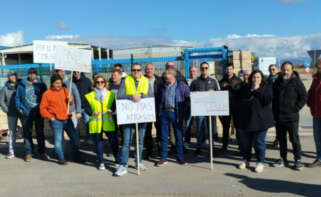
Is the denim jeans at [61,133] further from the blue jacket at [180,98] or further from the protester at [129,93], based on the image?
the blue jacket at [180,98]

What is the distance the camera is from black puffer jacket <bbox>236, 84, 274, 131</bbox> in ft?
16.7

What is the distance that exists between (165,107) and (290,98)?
7.45 ft

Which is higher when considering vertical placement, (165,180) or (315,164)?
(315,164)

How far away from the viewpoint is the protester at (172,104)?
570 cm

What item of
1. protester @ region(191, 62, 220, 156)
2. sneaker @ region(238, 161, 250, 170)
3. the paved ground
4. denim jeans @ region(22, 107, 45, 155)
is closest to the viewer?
the paved ground

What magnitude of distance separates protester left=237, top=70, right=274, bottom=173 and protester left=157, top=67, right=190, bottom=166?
1.10m

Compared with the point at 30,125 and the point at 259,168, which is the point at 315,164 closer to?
the point at 259,168

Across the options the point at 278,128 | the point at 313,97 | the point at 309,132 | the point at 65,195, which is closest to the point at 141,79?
the point at 65,195

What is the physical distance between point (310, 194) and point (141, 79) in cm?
325

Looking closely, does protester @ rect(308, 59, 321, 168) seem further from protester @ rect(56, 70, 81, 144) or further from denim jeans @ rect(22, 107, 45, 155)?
denim jeans @ rect(22, 107, 45, 155)

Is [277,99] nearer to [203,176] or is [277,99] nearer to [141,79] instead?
[203,176]

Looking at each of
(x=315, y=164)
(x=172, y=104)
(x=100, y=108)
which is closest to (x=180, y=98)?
(x=172, y=104)

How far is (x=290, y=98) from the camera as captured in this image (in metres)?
5.23

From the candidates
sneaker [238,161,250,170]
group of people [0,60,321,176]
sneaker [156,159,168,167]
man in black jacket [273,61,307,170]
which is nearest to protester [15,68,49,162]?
group of people [0,60,321,176]
